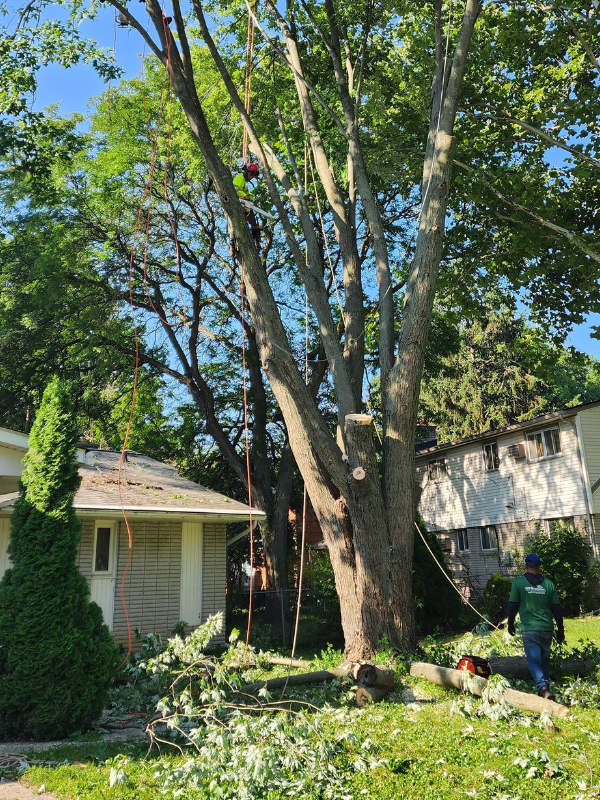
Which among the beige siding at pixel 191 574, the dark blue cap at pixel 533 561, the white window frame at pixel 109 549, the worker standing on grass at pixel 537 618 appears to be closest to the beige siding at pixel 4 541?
the white window frame at pixel 109 549

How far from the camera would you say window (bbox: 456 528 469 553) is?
24328 mm

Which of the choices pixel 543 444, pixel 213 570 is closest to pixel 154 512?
pixel 213 570

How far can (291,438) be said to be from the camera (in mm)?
8500

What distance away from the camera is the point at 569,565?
1788 centimetres

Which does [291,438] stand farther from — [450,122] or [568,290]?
[568,290]

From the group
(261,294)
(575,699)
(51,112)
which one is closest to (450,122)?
(261,294)

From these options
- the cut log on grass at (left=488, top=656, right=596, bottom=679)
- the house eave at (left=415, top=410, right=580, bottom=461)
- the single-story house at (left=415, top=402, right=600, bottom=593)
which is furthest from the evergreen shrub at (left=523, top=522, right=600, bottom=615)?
the cut log on grass at (left=488, top=656, right=596, bottom=679)

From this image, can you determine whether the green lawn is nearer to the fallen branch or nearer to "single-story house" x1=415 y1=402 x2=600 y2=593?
"single-story house" x1=415 y1=402 x2=600 y2=593

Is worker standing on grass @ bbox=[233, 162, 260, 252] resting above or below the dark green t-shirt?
above

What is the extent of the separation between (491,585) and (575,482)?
14.5 feet

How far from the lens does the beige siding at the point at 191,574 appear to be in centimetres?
1298

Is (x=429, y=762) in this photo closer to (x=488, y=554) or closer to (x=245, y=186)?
(x=245, y=186)

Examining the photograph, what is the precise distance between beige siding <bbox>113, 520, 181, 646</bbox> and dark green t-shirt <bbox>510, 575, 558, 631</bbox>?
737 cm

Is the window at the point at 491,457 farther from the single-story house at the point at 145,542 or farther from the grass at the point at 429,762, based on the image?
the grass at the point at 429,762
